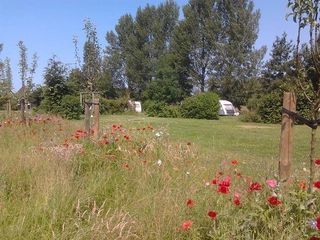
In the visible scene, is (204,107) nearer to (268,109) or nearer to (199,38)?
(268,109)

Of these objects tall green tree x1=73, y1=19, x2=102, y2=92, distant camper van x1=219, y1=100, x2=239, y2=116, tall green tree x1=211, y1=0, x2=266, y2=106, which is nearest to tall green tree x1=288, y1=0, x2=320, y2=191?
tall green tree x1=73, y1=19, x2=102, y2=92

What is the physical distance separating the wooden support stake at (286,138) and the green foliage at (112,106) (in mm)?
32698

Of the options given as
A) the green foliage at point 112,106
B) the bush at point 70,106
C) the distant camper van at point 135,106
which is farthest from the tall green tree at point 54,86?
the distant camper van at point 135,106

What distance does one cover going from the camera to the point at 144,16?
177ft

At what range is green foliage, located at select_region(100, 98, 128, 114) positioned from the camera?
36781 mm

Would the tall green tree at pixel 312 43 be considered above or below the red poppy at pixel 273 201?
above

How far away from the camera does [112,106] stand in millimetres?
38562

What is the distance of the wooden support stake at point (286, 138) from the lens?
3871 millimetres

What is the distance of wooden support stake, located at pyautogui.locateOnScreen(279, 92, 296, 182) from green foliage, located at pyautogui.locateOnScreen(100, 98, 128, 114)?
107 feet

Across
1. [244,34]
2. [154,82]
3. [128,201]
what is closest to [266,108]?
[244,34]

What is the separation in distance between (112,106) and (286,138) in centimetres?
3503

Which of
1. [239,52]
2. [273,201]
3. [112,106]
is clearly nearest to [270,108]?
[112,106]

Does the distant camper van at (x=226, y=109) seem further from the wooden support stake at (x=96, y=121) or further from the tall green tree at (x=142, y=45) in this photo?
the wooden support stake at (x=96, y=121)

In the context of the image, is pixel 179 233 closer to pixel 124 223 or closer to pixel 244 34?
pixel 124 223
